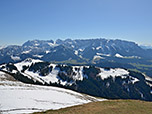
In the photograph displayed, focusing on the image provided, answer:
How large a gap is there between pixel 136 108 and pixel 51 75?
171 m

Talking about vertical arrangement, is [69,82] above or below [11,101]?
below

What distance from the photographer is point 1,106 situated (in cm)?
3186

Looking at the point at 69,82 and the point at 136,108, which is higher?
the point at 136,108

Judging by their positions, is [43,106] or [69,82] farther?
[69,82]

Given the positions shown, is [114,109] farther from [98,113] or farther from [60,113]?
[60,113]

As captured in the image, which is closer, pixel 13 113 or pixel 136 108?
pixel 13 113

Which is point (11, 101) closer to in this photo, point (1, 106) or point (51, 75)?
point (1, 106)

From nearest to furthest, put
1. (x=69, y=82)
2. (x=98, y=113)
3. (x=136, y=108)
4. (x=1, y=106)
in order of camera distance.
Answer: (x=98, y=113) → (x=1, y=106) → (x=136, y=108) → (x=69, y=82)

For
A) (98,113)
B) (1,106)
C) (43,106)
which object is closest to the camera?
(98,113)

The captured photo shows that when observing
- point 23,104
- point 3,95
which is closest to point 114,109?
point 23,104

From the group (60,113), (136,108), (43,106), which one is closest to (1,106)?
(43,106)

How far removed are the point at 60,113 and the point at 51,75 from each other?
561 feet

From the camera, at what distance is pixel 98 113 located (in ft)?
98.2

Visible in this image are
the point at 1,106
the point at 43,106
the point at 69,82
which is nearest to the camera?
the point at 1,106
